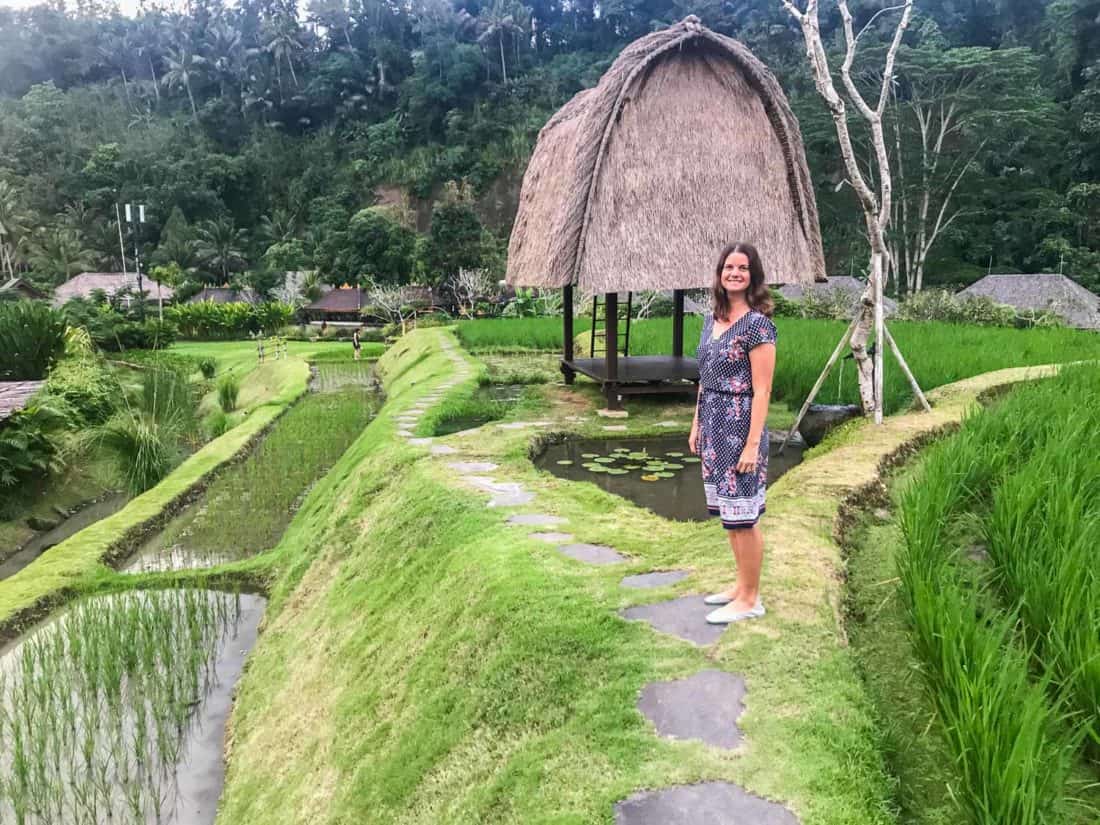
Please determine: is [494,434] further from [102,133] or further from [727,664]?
[102,133]

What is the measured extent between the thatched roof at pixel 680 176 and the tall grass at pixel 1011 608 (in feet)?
11.6

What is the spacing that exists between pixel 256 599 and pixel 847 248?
3067cm

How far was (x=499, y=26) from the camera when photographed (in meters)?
50.4

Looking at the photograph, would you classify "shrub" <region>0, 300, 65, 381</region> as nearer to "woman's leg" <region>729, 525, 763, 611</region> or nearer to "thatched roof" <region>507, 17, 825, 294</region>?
"thatched roof" <region>507, 17, 825, 294</region>

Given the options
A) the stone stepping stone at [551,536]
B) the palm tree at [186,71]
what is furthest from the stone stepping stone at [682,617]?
the palm tree at [186,71]

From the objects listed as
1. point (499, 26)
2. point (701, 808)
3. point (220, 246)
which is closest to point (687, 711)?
point (701, 808)

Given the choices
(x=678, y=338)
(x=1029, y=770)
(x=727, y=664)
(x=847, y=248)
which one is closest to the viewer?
(x=1029, y=770)

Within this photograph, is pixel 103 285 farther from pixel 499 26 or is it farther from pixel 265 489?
pixel 499 26

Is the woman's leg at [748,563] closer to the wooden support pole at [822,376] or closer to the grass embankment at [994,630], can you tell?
the grass embankment at [994,630]

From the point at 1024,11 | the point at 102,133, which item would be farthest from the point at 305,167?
the point at 1024,11

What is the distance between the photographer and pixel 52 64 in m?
58.4

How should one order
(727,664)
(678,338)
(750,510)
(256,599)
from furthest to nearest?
(678,338) < (256,599) < (750,510) < (727,664)

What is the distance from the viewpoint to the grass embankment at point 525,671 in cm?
182

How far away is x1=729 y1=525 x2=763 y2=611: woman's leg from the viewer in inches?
93.9
